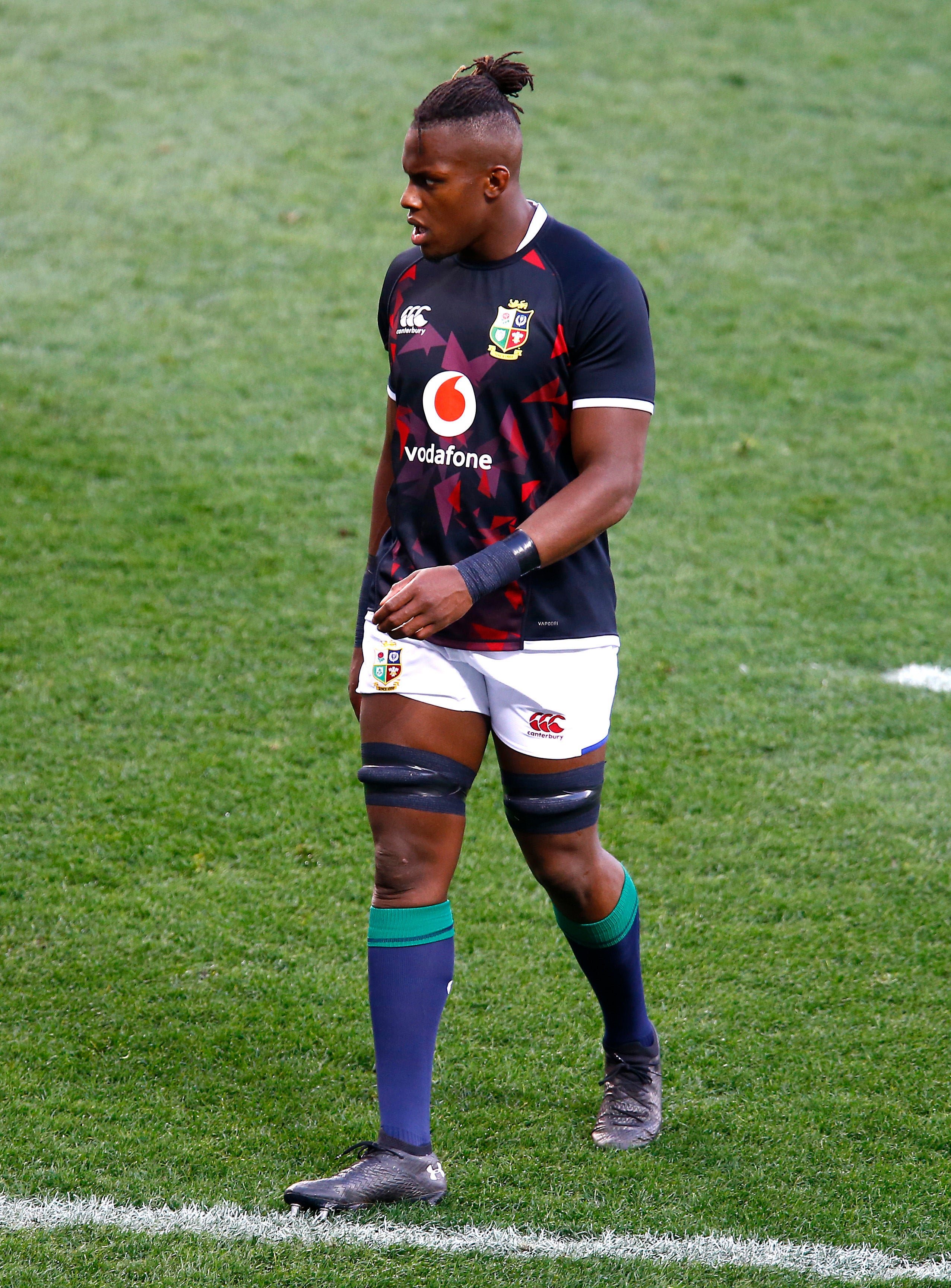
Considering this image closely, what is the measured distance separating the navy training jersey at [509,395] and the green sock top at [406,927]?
1.92 ft

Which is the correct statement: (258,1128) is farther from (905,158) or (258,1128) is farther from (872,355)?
(905,158)

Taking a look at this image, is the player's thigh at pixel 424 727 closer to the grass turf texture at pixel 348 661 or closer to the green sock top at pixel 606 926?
the green sock top at pixel 606 926

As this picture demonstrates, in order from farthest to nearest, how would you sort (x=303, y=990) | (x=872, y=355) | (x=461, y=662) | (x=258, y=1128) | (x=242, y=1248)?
→ (x=872, y=355) < (x=303, y=990) < (x=258, y=1128) < (x=461, y=662) < (x=242, y=1248)

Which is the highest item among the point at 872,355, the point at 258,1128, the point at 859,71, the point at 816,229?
the point at 859,71

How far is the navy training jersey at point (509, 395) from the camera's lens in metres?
3.24

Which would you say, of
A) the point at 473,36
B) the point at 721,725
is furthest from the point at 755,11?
the point at 721,725

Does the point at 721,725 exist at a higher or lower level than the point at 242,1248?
higher

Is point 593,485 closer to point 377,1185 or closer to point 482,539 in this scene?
point 482,539

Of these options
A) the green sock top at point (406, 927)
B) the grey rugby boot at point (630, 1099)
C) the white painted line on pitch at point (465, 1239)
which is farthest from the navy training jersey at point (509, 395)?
the white painted line on pitch at point (465, 1239)

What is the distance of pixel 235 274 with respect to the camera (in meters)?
10.3

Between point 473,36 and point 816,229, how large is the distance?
4344mm

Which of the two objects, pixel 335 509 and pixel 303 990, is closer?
pixel 303 990

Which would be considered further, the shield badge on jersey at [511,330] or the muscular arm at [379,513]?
the muscular arm at [379,513]

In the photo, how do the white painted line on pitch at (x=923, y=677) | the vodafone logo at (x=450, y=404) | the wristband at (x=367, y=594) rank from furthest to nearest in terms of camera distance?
the white painted line on pitch at (x=923, y=677) < the wristband at (x=367, y=594) < the vodafone logo at (x=450, y=404)
